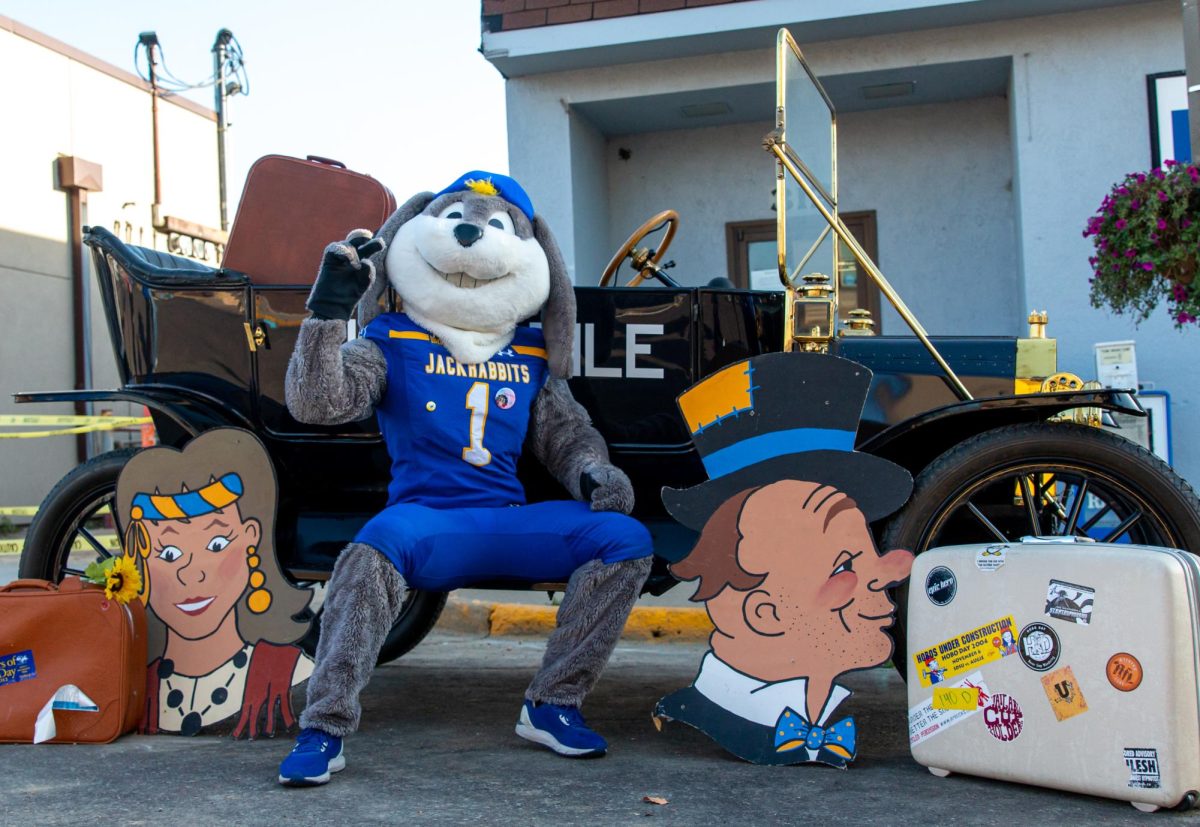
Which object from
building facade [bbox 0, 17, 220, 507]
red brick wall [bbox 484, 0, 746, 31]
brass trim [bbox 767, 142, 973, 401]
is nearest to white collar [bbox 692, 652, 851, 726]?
brass trim [bbox 767, 142, 973, 401]

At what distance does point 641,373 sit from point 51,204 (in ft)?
38.8

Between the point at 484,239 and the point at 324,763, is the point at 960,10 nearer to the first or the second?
the point at 484,239

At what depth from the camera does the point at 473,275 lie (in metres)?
3.07

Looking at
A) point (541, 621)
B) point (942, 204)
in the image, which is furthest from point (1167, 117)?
point (541, 621)

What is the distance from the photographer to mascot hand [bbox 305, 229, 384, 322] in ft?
8.85

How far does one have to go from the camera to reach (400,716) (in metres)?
3.34

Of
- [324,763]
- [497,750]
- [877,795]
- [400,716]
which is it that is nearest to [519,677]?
[400,716]

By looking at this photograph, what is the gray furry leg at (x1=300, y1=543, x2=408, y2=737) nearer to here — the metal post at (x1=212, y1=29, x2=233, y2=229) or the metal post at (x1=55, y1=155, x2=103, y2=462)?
the metal post at (x1=55, y1=155, x2=103, y2=462)

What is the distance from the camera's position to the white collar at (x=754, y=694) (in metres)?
2.68

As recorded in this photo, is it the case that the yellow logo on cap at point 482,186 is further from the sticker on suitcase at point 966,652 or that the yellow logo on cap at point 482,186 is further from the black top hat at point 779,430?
the sticker on suitcase at point 966,652

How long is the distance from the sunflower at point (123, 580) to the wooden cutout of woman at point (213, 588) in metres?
0.06

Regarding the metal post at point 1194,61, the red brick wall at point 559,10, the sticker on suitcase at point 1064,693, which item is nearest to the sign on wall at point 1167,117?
the metal post at point 1194,61

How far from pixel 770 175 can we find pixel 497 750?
5.54 metres

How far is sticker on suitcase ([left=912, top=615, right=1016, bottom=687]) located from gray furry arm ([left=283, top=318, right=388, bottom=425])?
5.09 ft
